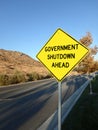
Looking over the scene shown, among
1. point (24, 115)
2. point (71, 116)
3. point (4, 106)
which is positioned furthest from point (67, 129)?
point (4, 106)

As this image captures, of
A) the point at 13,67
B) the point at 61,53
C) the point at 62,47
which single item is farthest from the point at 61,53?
the point at 13,67

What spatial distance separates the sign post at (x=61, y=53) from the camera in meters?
6.29

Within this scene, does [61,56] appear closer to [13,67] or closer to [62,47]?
[62,47]

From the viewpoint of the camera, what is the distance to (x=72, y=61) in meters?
6.32

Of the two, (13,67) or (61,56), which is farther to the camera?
(13,67)

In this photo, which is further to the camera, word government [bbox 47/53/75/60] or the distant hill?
the distant hill

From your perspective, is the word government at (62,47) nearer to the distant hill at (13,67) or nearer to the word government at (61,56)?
the word government at (61,56)

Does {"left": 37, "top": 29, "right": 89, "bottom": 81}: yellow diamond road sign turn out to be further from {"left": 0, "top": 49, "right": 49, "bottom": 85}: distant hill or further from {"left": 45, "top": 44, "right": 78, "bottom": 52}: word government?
{"left": 0, "top": 49, "right": 49, "bottom": 85}: distant hill

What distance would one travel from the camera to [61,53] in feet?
21.3

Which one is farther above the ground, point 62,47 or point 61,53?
point 62,47

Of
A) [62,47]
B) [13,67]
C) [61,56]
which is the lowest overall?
[61,56]

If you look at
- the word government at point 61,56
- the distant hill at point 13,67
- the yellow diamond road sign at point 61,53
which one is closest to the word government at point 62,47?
the yellow diamond road sign at point 61,53

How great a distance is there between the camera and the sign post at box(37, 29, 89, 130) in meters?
6.29

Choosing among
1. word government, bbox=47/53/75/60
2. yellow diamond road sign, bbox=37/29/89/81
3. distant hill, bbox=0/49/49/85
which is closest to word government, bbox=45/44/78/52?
yellow diamond road sign, bbox=37/29/89/81
